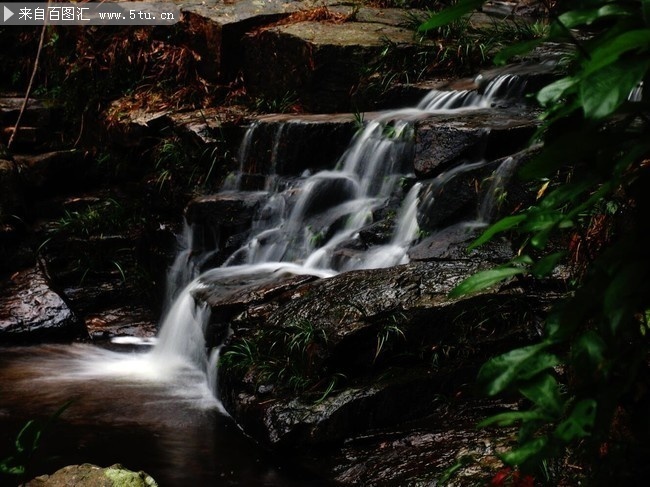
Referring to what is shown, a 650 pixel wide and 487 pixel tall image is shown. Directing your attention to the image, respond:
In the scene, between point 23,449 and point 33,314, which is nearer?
point 23,449

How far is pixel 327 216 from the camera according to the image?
704 centimetres

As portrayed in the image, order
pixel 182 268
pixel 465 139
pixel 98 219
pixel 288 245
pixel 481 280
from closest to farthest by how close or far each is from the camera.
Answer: pixel 481 280 < pixel 465 139 < pixel 288 245 < pixel 182 268 < pixel 98 219

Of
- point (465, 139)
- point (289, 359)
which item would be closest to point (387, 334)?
point (289, 359)

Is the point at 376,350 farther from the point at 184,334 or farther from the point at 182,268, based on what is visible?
the point at 182,268

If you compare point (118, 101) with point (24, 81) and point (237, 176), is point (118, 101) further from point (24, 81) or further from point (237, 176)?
point (237, 176)

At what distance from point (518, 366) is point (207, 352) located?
4.66m

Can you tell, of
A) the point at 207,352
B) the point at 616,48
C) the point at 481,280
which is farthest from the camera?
the point at 207,352

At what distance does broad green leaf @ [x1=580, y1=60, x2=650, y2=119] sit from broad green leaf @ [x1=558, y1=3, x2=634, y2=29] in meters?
0.16

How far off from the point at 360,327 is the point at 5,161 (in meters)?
5.11

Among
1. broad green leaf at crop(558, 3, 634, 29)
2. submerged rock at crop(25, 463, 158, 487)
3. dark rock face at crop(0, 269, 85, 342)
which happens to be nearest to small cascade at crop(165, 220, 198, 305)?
dark rock face at crop(0, 269, 85, 342)

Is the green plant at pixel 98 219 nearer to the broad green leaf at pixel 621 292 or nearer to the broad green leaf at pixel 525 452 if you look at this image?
the broad green leaf at pixel 525 452

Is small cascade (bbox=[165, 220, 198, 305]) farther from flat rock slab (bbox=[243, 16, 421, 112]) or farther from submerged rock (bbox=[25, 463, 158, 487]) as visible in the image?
submerged rock (bbox=[25, 463, 158, 487])

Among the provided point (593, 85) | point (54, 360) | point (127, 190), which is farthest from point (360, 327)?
point (127, 190)

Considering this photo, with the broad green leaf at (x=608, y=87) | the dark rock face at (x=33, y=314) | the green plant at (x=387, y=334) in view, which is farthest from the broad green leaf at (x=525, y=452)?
the dark rock face at (x=33, y=314)
